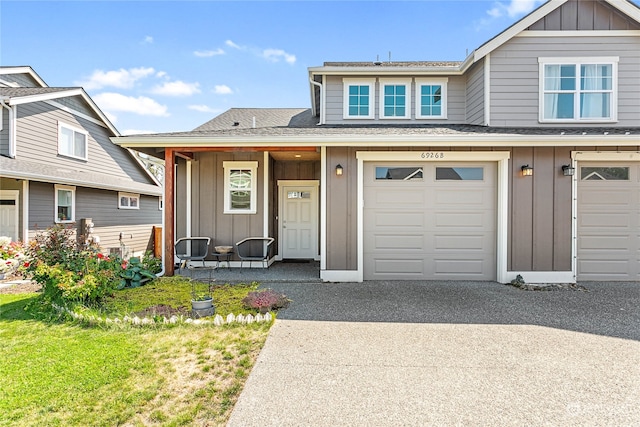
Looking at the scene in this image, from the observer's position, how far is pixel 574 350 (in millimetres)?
3426

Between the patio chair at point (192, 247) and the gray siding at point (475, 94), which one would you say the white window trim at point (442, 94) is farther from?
the patio chair at point (192, 247)

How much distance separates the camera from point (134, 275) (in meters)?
6.13

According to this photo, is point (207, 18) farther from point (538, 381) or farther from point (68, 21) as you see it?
point (538, 381)

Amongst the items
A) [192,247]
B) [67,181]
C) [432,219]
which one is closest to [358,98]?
[432,219]

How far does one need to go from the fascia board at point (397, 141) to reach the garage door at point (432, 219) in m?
0.62

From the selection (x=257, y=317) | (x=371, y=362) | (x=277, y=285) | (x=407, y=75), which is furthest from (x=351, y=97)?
(x=371, y=362)

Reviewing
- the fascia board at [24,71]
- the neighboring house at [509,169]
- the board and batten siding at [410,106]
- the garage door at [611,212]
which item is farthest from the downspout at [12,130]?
the garage door at [611,212]

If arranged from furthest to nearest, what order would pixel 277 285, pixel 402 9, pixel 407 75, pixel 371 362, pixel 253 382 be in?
pixel 402 9 < pixel 407 75 < pixel 277 285 < pixel 371 362 < pixel 253 382

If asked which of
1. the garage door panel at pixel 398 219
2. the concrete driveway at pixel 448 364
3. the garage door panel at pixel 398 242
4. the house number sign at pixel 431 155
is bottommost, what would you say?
the concrete driveway at pixel 448 364

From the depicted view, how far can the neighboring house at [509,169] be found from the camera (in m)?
6.33

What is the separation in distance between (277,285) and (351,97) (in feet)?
17.9

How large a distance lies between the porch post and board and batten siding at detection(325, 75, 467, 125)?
4142mm

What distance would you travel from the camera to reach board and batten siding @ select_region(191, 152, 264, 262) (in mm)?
7980

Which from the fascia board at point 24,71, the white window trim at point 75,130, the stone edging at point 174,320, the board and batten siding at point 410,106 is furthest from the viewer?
the fascia board at point 24,71
